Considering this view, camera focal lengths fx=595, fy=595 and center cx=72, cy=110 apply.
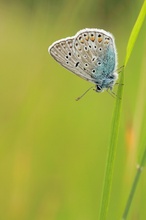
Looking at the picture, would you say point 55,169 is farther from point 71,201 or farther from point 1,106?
point 1,106

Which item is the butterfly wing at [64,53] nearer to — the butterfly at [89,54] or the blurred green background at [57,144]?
the butterfly at [89,54]

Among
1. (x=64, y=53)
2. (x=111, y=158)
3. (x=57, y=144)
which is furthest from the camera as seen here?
(x=57, y=144)

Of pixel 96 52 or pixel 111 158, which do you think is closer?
pixel 111 158

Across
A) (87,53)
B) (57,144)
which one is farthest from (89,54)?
(57,144)

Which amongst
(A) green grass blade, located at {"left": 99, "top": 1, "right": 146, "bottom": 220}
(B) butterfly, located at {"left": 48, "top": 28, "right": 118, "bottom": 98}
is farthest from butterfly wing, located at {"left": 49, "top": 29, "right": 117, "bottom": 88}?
(A) green grass blade, located at {"left": 99, "top": 1, "right": 146, "bottom": 220}

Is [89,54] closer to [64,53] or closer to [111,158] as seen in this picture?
[64,53]

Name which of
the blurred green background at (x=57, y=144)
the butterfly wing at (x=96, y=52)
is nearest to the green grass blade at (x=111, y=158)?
the blurred green background at (x=57, y=144)

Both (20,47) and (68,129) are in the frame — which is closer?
(68,129)

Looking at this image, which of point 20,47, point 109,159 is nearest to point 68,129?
point 109,159
